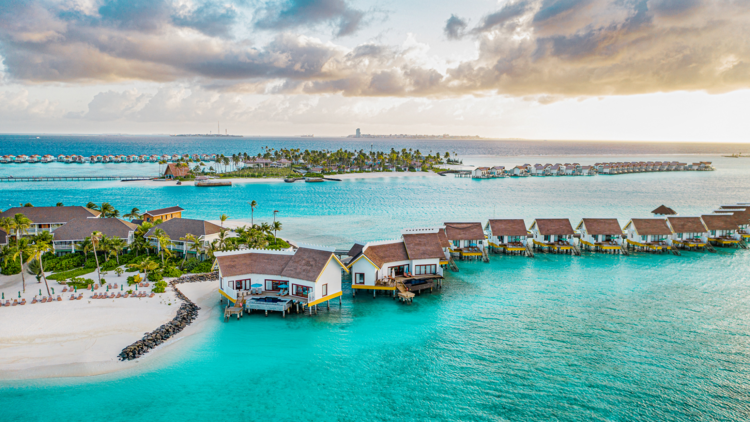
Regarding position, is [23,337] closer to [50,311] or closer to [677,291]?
[50,311]

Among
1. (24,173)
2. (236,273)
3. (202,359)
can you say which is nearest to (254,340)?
(202,359)

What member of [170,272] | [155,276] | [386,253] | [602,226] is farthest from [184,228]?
[602,226]

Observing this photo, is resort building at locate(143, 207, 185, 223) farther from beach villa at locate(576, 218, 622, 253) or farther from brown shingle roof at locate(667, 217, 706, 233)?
brown shingle roof at locate(667, 217, 706, 233)

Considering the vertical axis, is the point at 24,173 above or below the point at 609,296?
above

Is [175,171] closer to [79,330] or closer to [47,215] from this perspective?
[47,215]

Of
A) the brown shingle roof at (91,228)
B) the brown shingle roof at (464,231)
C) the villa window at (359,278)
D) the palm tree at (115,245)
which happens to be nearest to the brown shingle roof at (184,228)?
the brown shingle roof at (91,228)

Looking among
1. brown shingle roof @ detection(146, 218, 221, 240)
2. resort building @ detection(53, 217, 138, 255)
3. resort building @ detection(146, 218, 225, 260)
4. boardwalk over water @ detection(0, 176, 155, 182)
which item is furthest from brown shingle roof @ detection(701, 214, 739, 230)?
boardwalk over water @ detection(0, 176, 155, 182)
